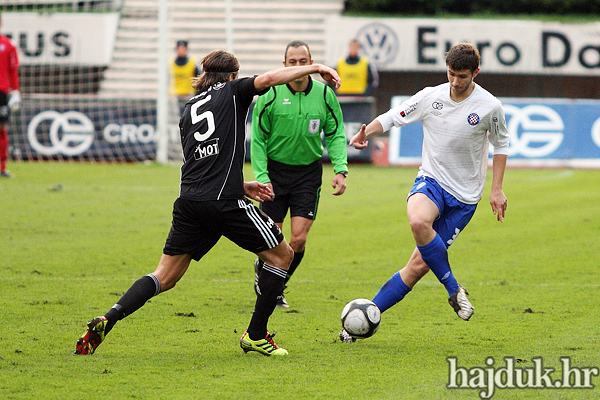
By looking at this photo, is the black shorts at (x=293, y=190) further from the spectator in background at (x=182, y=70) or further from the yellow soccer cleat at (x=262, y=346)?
the spectator in background at (x=182, y=70)

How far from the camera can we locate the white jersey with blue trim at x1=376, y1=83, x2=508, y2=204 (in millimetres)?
5715

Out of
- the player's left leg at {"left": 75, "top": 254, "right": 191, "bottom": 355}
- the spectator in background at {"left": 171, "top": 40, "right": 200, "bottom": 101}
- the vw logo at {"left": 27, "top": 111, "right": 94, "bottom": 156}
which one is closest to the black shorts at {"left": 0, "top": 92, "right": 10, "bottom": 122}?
the vw logo at {"left": 27, "top": 111, "right": 94, "bottom": 156}

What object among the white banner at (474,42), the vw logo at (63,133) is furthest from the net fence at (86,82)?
the white banner at (474,42)

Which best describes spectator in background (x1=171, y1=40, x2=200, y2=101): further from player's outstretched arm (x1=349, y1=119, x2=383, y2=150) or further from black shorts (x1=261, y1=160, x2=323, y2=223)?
player's outstretched arm (x1=349, y1=119, x2=383, y2=150)

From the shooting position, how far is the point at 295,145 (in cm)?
668

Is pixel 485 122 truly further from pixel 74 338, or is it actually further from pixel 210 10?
pixel 210 10

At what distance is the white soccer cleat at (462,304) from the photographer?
5258 mm

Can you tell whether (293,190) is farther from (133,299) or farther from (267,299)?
(133,299)

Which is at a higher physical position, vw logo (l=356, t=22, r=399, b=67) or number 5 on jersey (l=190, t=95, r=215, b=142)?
number 5 on jersey (l=190, t=95, r=215, b=142)

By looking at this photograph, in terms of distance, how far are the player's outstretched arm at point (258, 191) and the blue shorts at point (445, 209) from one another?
1025 mm

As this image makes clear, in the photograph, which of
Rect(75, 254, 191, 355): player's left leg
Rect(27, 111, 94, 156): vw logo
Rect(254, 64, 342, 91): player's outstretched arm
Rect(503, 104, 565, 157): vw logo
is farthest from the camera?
Rect(503, 104, 565, 157): vw logo

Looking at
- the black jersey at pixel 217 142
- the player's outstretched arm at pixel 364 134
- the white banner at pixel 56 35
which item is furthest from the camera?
the white banner at pixel 56 35

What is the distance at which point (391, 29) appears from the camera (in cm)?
2380

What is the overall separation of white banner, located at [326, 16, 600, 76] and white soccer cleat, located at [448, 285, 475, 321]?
18906 millimetres
